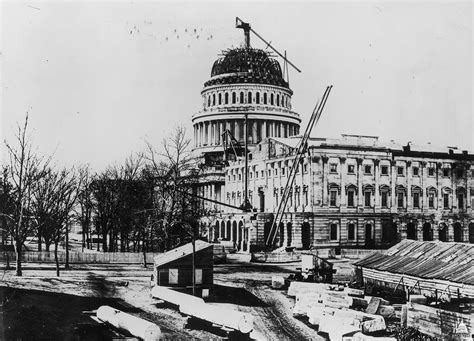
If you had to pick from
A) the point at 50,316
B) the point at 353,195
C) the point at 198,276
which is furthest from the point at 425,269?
the point at 353,195

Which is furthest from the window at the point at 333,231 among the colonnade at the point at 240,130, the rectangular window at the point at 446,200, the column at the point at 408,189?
the colonnade at the point at 240,130

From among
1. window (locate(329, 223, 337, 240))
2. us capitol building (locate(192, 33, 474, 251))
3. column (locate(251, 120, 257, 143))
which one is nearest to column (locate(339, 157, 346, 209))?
us capitol building (locate(192, 33, 474, 251))

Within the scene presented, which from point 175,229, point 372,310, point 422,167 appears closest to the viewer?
point 372,310

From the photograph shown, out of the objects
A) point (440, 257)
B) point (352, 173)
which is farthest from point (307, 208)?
point (440, 257)

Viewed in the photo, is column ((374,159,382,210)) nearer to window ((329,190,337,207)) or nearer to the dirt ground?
window ((329,190,337,207))

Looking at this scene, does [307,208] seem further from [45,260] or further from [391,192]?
[45,260]

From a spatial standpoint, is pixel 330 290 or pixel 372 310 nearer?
pixel 372 310
